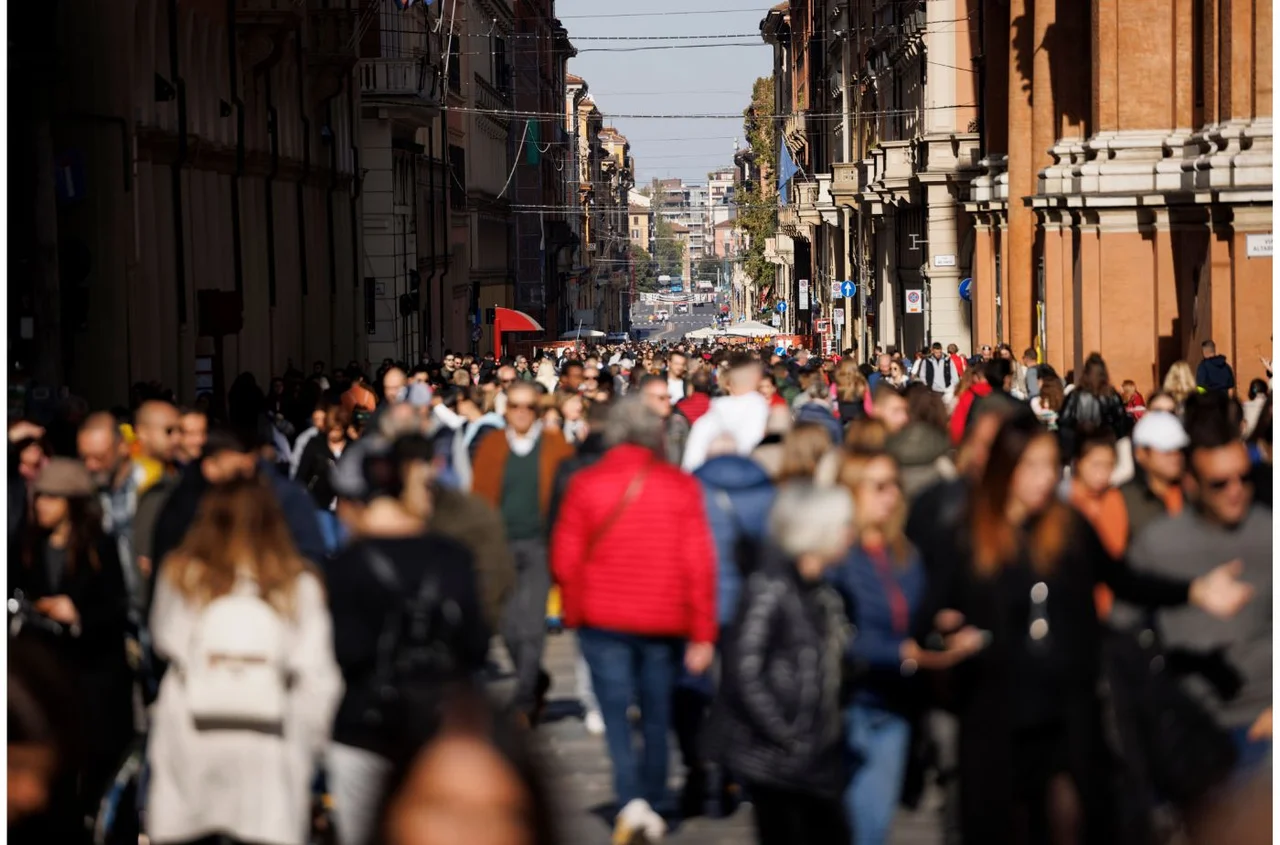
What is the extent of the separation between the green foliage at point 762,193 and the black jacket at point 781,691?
104 m

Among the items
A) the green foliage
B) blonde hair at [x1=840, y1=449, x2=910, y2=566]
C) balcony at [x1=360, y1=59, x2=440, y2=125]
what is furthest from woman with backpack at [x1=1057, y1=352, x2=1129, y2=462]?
the green foliage

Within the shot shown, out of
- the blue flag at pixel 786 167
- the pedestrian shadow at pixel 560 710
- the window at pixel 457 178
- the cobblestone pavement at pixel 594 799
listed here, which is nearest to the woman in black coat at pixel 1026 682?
the cobblestone pavement at pixel 594 799

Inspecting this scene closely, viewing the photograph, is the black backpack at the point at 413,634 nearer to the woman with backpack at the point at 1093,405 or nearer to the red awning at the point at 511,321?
the woman with backpack at the point at 1093,405

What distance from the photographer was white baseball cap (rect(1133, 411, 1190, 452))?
9.61 meters

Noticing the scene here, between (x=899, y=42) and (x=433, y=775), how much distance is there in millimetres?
56399

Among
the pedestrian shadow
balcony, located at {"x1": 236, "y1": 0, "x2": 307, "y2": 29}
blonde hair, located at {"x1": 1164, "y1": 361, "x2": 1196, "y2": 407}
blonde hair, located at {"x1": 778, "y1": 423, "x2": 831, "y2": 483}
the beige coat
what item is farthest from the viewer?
balcony, located at {"x1": 236, "y1": 0, "x2": 307, "y2": 29}

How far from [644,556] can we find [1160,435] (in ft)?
7.31

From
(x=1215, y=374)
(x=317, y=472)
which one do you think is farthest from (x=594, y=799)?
(x=1215, y=374)

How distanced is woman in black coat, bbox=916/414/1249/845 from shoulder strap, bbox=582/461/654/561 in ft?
5.64

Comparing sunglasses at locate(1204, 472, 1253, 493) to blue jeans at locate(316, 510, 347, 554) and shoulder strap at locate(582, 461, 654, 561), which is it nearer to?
shoulder strap at locate(582, 461, 654, 561)

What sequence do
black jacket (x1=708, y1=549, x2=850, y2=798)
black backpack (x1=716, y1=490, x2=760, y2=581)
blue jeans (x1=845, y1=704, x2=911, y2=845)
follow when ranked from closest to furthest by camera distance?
black jacket (x1=708, y1=549, x2=850, y2=798)
blue jeans (x1=845, y1=704, x2=911, y2=845)
black backpack (x1=716, y1=490, x2=760, y2=581)

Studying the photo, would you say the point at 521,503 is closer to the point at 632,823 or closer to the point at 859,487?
the point at 632,823

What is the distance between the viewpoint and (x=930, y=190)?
51781 mm

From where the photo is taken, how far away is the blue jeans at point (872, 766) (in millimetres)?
7844
